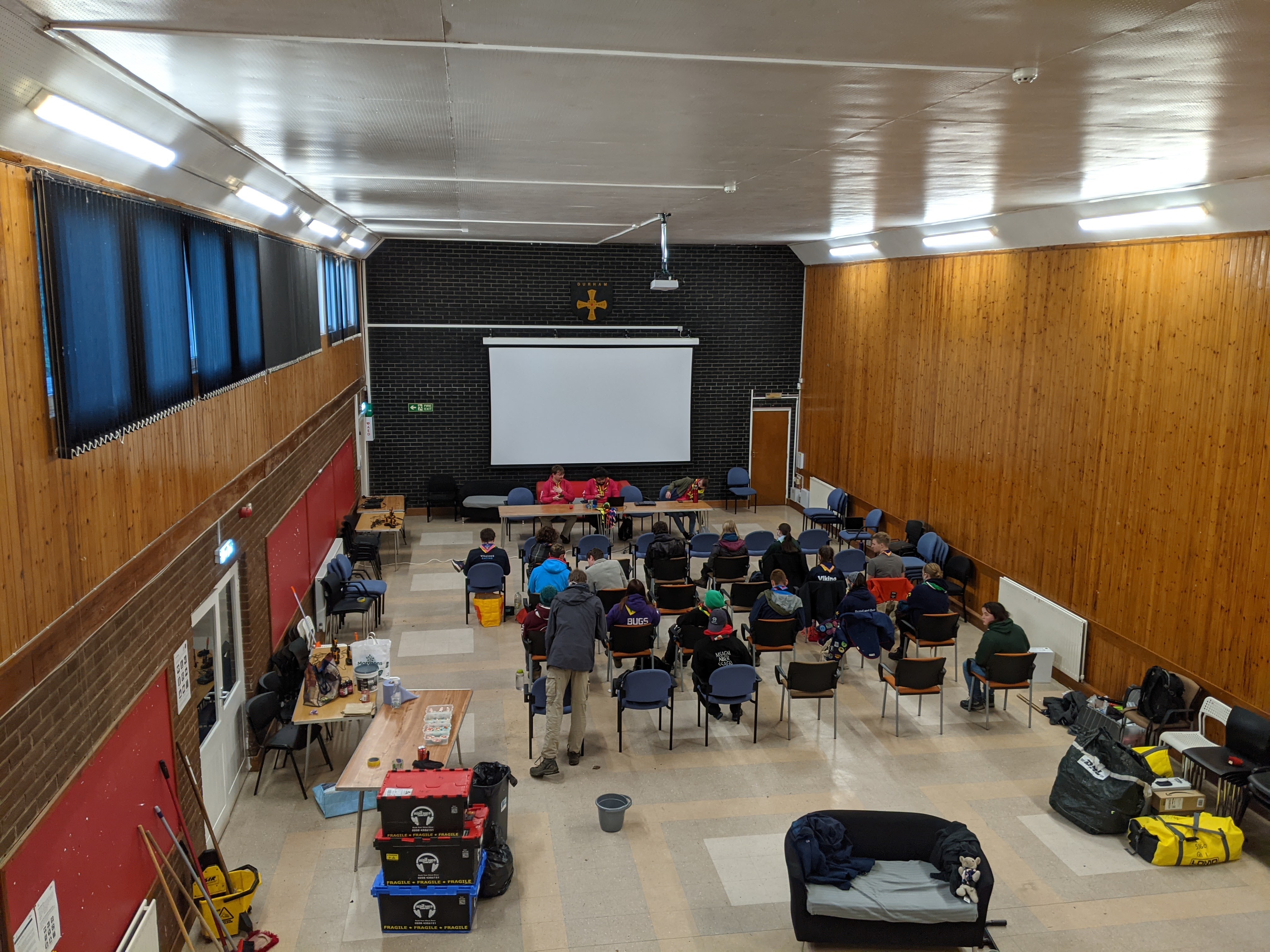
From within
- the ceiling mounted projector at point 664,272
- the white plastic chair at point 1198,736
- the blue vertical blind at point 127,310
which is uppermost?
the ceiling mounted projector at point 664,272

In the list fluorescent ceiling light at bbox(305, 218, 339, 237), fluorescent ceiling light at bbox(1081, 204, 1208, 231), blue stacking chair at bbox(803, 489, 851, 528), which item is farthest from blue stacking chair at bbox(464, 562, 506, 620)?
fluorescent ceiling light at bbox(1081, 204, 1208, 231)

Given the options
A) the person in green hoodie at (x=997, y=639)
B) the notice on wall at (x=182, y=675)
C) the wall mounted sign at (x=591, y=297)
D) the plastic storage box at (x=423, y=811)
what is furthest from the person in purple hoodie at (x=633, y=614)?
the wall mounted sign at (x=591, y=297)

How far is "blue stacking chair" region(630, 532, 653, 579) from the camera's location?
12898 millimetres

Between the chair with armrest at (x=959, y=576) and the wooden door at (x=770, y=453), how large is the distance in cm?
653

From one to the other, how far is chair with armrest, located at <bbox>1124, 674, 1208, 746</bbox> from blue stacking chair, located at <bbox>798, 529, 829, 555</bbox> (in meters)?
6.17

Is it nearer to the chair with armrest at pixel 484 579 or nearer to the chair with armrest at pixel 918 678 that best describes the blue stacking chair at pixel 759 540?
the chair with armrest at pixel 484 579

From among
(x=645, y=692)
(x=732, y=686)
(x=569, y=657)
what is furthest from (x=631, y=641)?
(x=569, y=657)

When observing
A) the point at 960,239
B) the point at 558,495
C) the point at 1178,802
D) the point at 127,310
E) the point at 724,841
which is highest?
the point at 960,239

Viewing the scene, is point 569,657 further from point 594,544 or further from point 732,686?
point 594,544

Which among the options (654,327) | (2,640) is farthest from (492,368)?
(2,640)

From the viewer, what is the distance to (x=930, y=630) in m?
10.0

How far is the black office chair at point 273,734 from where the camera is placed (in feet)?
25.0

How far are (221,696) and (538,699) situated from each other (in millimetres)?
2561

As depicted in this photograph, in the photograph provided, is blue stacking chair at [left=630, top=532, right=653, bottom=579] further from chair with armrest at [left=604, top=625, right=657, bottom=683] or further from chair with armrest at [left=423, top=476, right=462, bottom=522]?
chair with armrest at [left=423, top=476, right=462, bottom=522]
